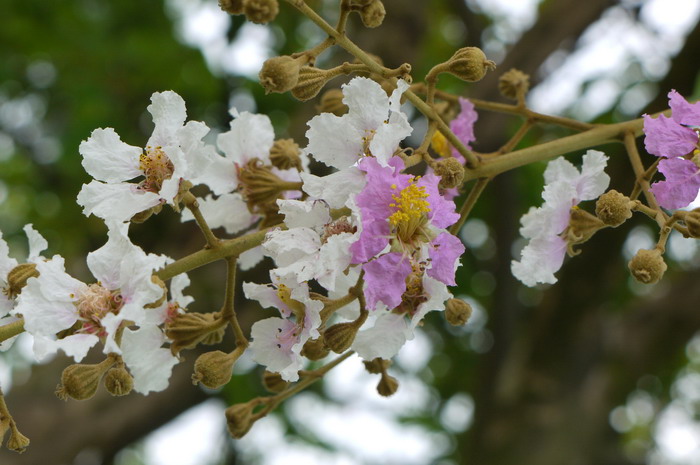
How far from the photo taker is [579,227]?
49.9 inches

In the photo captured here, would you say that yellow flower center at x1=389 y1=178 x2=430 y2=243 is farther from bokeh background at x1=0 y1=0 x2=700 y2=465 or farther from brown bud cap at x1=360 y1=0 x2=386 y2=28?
bokeh background at x1=0 y1=0 x2=700 y2=465

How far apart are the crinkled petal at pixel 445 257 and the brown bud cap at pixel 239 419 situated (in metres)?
0.43

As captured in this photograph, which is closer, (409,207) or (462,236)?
(409,207)

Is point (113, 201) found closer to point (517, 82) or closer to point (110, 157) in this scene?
point (110, 157)

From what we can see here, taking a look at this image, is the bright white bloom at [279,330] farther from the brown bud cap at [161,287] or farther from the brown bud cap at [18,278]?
the brown bud cap at [18,278]

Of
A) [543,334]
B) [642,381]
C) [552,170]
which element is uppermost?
[552,170]

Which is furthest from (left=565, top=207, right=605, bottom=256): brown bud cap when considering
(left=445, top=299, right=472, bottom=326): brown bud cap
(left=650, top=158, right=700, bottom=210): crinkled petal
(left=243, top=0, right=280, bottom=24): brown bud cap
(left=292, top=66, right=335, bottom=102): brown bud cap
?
(left=243, top=0, right=280, bottom=24): brown bud cap

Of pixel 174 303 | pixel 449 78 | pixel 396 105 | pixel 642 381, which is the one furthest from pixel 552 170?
pixel 642 381

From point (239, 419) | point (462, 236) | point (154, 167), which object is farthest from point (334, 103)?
point (462, 236)

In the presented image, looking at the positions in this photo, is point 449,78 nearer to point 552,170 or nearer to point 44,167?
point 552,170

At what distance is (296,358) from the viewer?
1109 millimetres

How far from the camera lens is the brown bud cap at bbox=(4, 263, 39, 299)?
1102 millimetres

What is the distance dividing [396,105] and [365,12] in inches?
6.6

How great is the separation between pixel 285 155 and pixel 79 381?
50 cm
